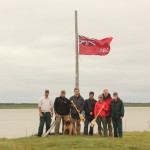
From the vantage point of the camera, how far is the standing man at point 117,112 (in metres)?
16.0

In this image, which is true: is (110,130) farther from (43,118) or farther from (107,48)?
(107,48)

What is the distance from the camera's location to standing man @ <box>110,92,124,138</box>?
16031 mm

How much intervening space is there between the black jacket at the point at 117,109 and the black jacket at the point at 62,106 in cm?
162

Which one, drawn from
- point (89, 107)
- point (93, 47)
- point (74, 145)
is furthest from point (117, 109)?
point (93, 47)

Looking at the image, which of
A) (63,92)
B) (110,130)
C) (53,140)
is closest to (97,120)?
(110,130)

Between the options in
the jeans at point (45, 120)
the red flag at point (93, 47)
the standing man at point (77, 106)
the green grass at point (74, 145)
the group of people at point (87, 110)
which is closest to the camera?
the green grass at point (74, 145)

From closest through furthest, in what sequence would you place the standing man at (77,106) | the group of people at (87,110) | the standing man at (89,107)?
the group of people at (87,110), the standing man at (77,106), the standing man at (89,107)

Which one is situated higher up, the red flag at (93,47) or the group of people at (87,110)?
the red flag at (93,47)

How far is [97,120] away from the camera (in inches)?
657

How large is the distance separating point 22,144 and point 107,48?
6881mm

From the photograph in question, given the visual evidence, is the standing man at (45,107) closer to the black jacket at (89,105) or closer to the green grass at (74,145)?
the black jacket at (89,105)

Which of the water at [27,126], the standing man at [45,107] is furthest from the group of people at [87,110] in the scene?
the water at [27,126]

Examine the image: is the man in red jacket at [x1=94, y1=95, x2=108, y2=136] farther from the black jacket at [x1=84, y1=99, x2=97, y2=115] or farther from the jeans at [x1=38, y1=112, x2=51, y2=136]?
the jeans at [x1=38, y1=112, x2=51, y2=136]

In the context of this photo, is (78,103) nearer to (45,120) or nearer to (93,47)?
(45,120)
